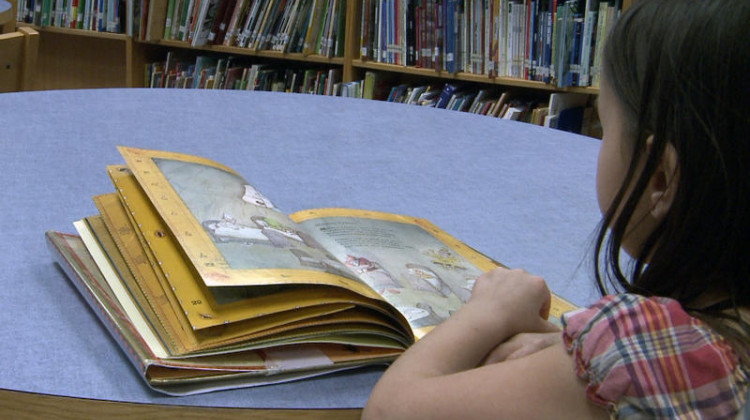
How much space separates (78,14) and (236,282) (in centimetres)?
338

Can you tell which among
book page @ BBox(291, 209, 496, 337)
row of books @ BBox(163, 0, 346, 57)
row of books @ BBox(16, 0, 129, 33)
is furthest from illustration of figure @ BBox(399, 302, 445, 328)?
row of books @ BBox(16, 0, 129, 33)

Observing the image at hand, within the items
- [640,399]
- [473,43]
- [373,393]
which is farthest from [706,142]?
[473,43]

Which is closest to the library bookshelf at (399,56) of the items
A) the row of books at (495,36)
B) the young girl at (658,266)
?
the row of books at (495,36)

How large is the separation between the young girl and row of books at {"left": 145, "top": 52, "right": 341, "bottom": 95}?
262 centimetres

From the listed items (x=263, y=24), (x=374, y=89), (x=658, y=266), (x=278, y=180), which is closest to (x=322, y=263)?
(x=658, y=266)

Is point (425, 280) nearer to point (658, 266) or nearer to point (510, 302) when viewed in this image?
point (510, 302)

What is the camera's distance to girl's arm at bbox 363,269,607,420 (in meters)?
0.60

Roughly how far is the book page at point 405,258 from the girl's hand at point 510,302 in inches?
1.8

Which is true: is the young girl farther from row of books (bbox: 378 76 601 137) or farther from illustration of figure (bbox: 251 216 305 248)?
row of books (bbox: 378 76 601 137)

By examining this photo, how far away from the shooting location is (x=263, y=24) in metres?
3.31

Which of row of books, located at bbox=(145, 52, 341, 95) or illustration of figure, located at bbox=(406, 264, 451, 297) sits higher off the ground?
row of books, located at bbox=(145, 52, 341, 95)

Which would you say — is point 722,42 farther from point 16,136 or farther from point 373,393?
point 16,136

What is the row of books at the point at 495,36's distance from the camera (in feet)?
8.84

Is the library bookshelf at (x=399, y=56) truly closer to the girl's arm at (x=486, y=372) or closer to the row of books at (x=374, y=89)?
the row of books at (x=374, y=89)
